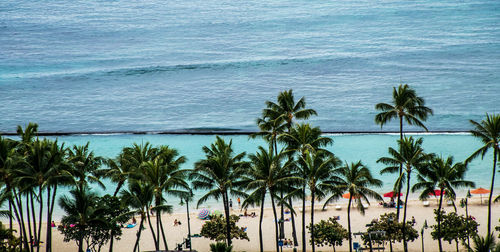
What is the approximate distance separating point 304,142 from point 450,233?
44.5 feet

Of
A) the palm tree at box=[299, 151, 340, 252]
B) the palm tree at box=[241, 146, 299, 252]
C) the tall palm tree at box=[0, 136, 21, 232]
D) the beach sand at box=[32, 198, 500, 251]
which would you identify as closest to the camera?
the tall palm tree at box=[0, 136, 21, 232]

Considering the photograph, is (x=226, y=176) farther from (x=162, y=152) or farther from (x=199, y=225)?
(x=199, y=225)

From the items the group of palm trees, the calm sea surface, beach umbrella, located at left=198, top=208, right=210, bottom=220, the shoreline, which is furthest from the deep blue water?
the group of palm trees

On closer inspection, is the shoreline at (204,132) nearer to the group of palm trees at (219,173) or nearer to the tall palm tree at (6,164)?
the group of palm trees at (219,173)

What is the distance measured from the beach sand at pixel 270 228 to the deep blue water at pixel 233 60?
3244 centimetres

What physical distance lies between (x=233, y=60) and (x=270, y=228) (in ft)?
228

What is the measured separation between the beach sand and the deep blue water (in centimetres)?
3244

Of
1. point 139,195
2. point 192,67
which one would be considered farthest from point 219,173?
point 192,67

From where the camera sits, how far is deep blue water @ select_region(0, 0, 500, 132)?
307 ft

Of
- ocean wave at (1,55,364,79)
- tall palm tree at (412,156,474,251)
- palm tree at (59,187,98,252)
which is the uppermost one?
ocean wave at (1,55,364,79)

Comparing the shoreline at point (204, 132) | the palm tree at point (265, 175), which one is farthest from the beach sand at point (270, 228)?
the shoreline at point (204, 132)

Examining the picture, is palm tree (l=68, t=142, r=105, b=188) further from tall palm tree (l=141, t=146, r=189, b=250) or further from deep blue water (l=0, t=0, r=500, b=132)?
deep blue water (l=0, t=0, r=500, b=132)

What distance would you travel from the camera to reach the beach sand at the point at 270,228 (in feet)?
155

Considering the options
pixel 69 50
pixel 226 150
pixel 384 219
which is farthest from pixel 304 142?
Answer: pixel 69 50
